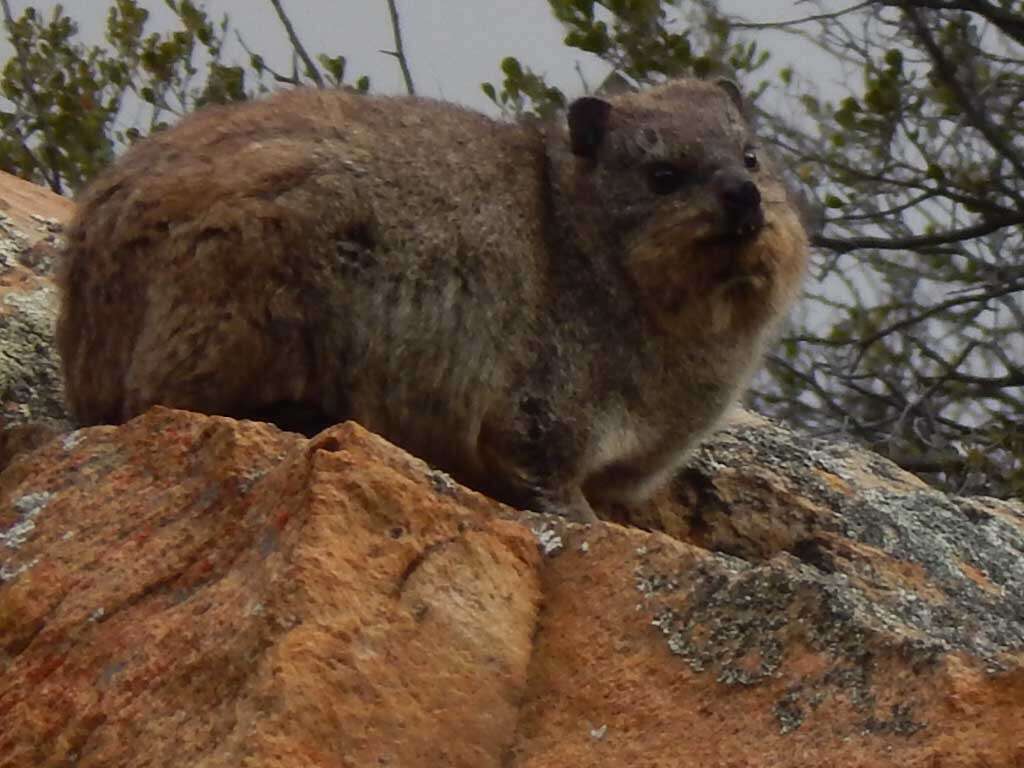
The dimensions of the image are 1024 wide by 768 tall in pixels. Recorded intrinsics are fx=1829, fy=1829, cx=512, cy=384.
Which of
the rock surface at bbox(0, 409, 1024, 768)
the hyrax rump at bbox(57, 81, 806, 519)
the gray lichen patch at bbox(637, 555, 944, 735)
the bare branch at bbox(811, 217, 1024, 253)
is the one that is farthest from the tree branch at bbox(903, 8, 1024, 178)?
the gray lichen patch at bbox(637, 555, 944, 735)

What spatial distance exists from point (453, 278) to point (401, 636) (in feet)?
5.98

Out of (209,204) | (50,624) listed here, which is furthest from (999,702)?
(209,204)

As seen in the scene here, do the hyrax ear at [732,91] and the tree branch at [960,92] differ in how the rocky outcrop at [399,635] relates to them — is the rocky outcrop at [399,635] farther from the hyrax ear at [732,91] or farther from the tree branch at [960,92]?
the tree branch at [960,92]

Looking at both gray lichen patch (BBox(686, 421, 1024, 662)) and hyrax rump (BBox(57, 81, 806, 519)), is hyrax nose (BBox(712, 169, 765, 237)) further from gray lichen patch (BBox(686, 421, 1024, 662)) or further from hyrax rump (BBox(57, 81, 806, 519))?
gray lichen patch (BBox(686, 421, 1024, 662))

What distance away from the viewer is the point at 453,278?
4719 mm

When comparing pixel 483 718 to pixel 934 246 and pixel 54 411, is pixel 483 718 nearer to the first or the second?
pixel 54 411

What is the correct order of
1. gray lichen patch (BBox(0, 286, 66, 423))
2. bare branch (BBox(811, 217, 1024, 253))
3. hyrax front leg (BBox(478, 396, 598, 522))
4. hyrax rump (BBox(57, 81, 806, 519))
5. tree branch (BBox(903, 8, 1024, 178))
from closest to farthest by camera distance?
1. hyrax rump (BBox(57, 81, 806, 519))
2. hyrax front leg (BBox(478, 396, 598, 522))
3. gray lichen patch (BBox(0, 286, 66, 423))
4. tree branch (BBox(903, 8, 1024, 178))
5. bare branch (BBox(811, 217, 1024, 253))

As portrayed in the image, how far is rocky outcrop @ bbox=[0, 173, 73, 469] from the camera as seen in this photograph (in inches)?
190

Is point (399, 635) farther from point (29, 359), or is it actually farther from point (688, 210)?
point (29, 359)

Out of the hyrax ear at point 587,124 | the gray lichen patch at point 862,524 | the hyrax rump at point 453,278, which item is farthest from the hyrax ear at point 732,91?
the gray lichen patch at point 862,524

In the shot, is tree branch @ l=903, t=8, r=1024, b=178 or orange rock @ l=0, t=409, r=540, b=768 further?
tree branch @ l=903, t=8, r=1024, b=178

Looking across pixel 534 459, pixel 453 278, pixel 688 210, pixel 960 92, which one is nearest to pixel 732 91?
pixel 688 210

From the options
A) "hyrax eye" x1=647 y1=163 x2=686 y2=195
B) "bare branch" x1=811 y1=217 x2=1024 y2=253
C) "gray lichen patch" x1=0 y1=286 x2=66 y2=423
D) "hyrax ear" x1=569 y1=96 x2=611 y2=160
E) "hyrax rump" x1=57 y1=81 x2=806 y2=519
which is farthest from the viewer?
"bare branch" x1=811 y1=217 x2=1024 y2=253

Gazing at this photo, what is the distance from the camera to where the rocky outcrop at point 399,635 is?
9.38ft
